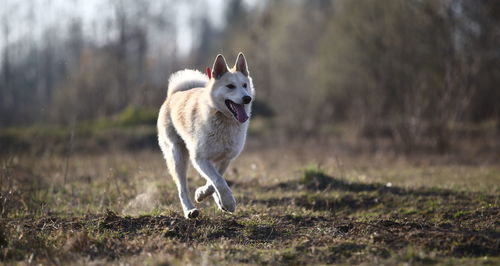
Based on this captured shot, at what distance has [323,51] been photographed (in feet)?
79.2

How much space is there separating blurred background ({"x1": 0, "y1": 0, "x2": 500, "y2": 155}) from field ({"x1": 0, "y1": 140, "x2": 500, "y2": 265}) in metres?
1.43

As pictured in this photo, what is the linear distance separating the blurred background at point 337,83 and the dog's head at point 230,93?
8.86ft

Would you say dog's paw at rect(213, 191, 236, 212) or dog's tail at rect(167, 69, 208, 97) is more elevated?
dog's tail at rect(167, 69, 208, 97)

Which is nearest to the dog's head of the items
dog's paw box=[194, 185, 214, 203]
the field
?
dog's paw box=[194, 185, 214, 203]

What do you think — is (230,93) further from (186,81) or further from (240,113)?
(186,81)

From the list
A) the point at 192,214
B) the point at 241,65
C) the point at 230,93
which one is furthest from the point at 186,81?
the point at 192,214

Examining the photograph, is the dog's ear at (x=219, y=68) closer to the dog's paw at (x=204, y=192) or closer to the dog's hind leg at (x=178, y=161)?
the dog's hind leg at (x=178, y=161)

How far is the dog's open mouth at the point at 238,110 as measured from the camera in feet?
18.8

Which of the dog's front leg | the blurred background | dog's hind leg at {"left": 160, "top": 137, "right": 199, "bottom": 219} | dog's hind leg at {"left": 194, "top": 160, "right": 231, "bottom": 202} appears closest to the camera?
the dog's front leg

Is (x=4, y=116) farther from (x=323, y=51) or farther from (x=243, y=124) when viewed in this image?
(x=243, y=124)

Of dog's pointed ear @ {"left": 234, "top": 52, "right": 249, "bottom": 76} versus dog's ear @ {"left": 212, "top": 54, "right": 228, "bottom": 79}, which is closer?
dog's ear @ {"left": 212, "top": 54, "right": 228, "bottom": 79}

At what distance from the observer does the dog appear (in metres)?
5.70

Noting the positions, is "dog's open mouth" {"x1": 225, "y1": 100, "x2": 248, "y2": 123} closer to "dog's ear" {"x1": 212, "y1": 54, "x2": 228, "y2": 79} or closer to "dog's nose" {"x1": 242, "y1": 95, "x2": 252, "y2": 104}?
"dog's nose" {"x1": 242, "y1": 95, "x2": 252, "y2": 104}

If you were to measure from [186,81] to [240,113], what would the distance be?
1.74 m
